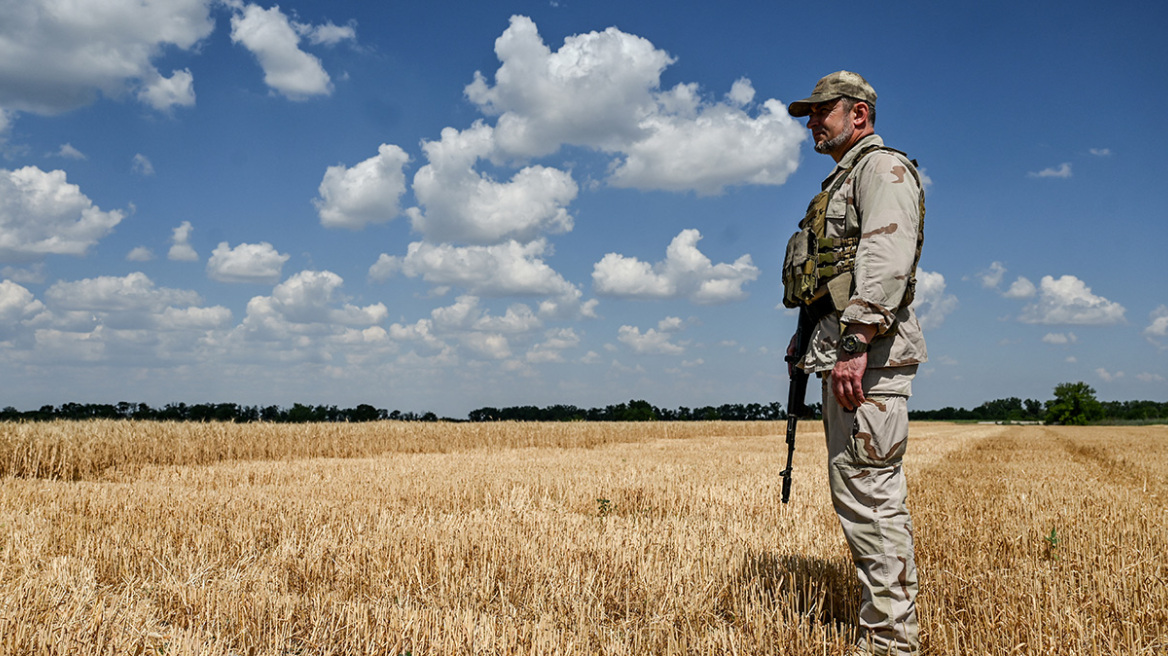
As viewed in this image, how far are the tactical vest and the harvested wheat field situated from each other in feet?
6.18

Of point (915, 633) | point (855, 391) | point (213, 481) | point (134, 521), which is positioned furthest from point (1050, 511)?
point (213, 481)

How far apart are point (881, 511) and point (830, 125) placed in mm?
2168

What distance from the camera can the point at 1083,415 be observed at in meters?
115

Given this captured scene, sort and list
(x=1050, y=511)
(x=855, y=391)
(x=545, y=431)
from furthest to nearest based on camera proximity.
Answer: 1. (x=545, y=431)
2. (x=1050, y=511)
3. (x=855, y=391)

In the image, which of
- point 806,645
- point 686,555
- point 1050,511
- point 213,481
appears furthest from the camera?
point 213,481

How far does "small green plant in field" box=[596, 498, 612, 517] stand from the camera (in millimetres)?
8070

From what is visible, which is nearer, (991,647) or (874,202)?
(874,202)

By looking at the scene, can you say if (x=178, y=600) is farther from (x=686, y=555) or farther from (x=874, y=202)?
(x=874, y=202)

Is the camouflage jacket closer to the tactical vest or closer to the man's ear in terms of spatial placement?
the tactical vest

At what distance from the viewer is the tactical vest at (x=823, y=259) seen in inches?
142

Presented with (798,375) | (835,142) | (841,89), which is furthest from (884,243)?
(798,375)

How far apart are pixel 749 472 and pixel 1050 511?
5.87 m

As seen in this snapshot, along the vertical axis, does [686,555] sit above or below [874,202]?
below

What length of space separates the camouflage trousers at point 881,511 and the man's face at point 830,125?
1385 mm
